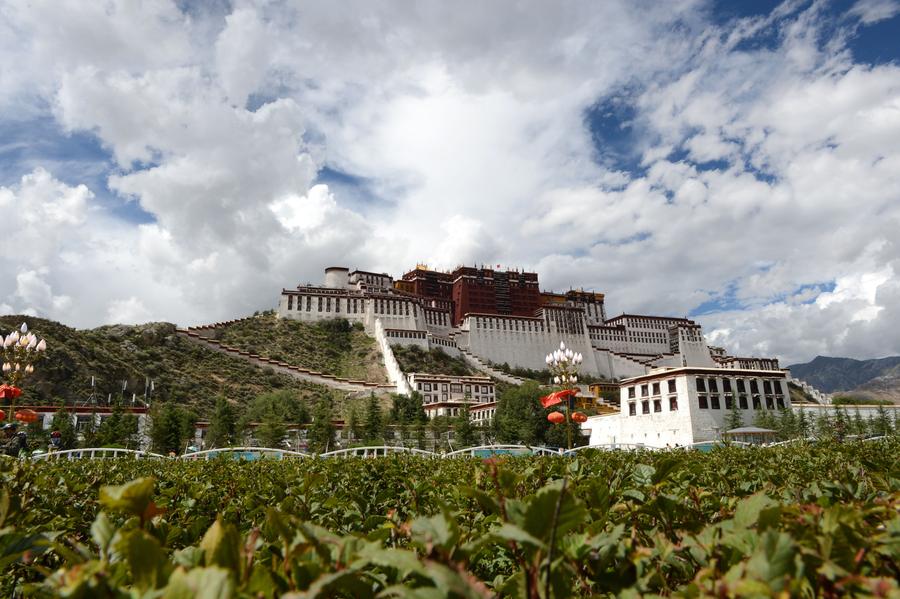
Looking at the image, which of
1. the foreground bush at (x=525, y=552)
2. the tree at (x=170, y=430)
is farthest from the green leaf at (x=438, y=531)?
the tree at (x=170, y=430)

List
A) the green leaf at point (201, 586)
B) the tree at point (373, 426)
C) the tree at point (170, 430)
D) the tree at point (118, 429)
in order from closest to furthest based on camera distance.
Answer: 1. the green leaf at point (201, 586)
2. the tree at point (118, 429)
3. the tree at point (170, 430)
4. the tree at point (373, 426)

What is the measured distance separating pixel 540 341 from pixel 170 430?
6035cm

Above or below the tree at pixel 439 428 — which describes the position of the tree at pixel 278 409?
above

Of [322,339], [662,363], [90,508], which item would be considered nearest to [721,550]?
[90,508]

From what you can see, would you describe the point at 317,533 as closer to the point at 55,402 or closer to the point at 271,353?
the point at 55,402

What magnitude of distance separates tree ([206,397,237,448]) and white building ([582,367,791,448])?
1145 inches

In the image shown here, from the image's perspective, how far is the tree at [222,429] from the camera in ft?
135

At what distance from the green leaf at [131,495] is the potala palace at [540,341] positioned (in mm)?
48006

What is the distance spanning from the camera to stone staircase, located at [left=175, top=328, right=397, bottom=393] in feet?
207

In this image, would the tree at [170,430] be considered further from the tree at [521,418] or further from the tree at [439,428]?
the tree at [521,418]

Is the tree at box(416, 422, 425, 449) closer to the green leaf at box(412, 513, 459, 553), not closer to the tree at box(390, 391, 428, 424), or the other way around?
the tree at box(390, 391, 428, 424)

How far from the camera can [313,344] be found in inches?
2972

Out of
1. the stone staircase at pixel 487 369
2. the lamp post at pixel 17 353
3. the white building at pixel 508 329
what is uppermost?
the white building at pixel 508 329

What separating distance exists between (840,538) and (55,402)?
186 ft
